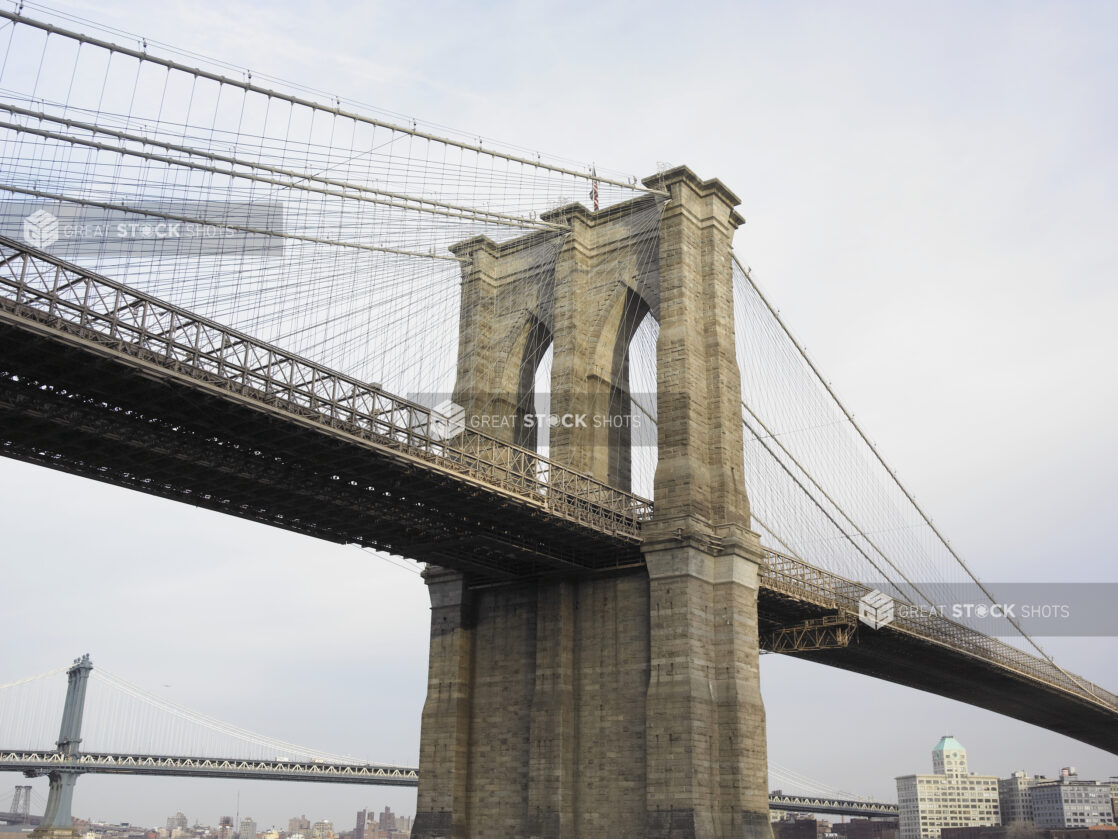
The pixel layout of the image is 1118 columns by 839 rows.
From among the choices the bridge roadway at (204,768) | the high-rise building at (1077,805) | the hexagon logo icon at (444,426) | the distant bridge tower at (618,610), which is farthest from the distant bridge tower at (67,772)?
the high-rise building at (1077,805)

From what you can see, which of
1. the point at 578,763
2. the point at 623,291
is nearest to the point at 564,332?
the point at 623,291

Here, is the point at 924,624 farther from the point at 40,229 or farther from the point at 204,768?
the point at 204,768

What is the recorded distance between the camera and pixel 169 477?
33062 millimetres

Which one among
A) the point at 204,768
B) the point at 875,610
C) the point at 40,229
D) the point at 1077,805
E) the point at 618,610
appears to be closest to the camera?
the point at 40,229

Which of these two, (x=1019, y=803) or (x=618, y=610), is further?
(x=1019, y=803)

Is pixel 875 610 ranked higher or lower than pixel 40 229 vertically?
lower

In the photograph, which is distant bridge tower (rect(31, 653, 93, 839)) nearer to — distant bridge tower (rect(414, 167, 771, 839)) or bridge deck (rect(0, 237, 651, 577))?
distant bridge tower (rect(414, 167, 771, 839))

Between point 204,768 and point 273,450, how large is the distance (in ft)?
281

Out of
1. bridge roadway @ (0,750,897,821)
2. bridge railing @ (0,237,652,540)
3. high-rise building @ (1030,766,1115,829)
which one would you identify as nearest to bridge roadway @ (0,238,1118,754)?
bridge railing @ (0,237,652,540)

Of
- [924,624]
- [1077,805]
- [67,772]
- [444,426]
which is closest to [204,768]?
[67,772]

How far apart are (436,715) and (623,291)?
20.2 m

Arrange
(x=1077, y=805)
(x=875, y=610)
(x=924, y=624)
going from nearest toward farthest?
(x=875, y=610) < (x=924, y=624) < (x=1077, y=805)

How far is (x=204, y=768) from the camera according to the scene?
344 ft

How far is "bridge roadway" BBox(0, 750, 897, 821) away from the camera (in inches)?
3674
